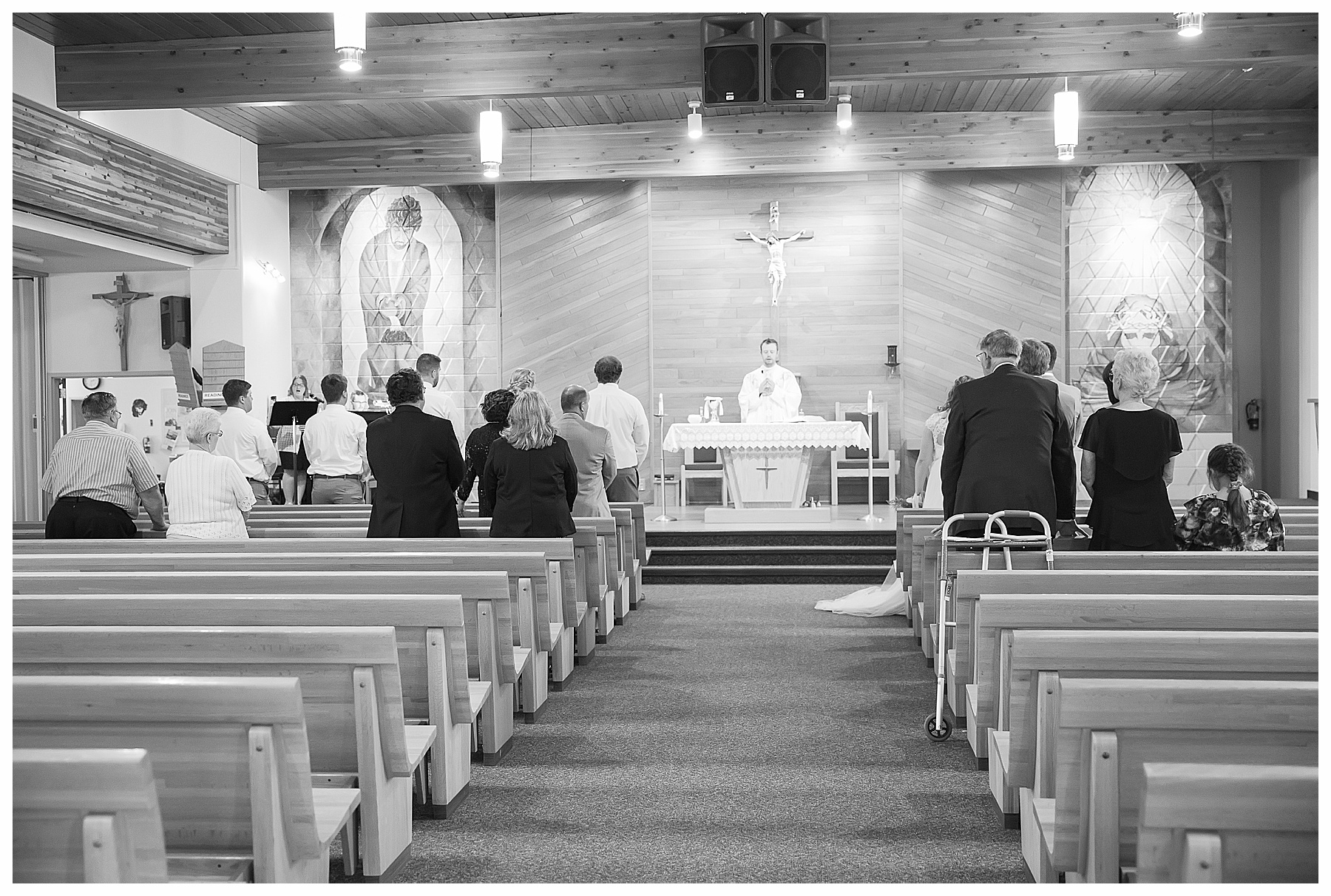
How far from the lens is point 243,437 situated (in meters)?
7.09

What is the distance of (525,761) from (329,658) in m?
1.48

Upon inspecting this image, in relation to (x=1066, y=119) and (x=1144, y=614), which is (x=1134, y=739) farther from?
(x=1066, y=119)

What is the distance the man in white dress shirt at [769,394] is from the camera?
10438 mm

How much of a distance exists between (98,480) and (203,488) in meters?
0.73

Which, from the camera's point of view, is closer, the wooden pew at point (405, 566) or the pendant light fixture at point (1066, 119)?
the wooden pew at point (405, 566)

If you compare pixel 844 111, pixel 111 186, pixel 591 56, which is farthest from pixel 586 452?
pixel 111 186

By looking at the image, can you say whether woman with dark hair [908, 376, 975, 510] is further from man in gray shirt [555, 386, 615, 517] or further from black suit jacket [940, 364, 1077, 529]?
black suit jacket [940, 364, 1077, 529]

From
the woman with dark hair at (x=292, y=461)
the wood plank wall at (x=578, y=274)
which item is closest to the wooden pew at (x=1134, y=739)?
the woman with dark hair at (x=292, y=461)

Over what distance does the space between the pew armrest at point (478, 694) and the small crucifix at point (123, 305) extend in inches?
355

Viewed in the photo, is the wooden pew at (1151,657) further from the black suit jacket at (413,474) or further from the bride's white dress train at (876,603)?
the bride's white dress train at (876,603)

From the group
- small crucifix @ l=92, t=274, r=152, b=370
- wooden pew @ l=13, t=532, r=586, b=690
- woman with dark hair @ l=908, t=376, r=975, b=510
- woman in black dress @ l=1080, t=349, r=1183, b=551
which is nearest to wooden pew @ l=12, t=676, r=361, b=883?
wooden pew @ l=13, t=532, r=586, b=690

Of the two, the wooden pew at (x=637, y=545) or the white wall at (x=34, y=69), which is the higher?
the white wall at (x=34, y=69)

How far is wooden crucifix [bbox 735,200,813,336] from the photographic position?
39.6 feet
